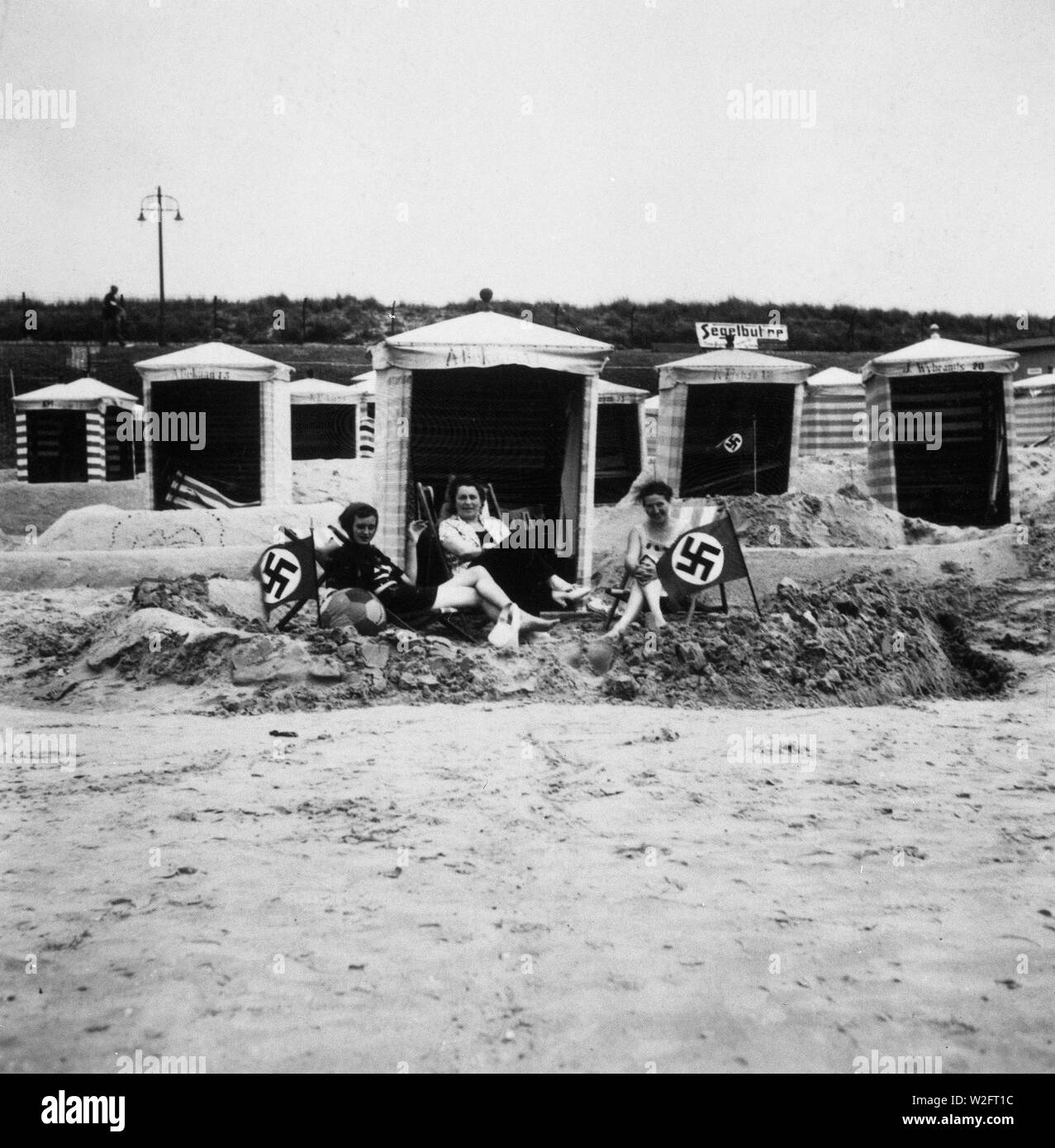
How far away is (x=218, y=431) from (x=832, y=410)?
35.9 feet

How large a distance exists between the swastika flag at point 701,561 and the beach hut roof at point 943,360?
5356 millimetres

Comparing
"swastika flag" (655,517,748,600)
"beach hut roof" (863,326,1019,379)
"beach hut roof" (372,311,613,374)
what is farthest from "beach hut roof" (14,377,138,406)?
"swastika flag" (655,517,748,600)

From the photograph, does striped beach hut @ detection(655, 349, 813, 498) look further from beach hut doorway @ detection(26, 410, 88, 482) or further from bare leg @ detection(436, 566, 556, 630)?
beach hut doorway @ detection(26, 410, 88, 482)

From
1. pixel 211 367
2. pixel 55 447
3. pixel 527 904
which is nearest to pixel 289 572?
pixel 527 904

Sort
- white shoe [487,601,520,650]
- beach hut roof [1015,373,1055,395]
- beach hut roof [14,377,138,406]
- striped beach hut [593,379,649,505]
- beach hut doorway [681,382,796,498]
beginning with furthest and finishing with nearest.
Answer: beach hut roof [14,377,138,406] → beach hut roof [1015,373,1055,395] → striped beach hut [593,379,649,505] → beach hut doorway [681,382,796,498] → white shoe [487,601,520,650]

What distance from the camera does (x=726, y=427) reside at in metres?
13.2

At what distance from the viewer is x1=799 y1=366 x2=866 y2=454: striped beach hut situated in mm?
18469

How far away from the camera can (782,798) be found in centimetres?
400

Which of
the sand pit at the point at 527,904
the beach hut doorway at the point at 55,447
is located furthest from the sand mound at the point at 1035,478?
the beach hut doorway at the point at 55,447

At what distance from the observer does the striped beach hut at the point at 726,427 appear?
42.3ft

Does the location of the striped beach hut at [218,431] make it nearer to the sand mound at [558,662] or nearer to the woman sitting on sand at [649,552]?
the sand mound at [558,662]

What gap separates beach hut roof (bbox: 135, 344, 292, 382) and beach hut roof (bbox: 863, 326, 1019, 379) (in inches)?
273

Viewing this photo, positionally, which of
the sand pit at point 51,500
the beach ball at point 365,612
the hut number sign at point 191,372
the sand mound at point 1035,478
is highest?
the hut number sign at point 191,372

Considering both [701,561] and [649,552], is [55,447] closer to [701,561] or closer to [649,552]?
[649,552]
